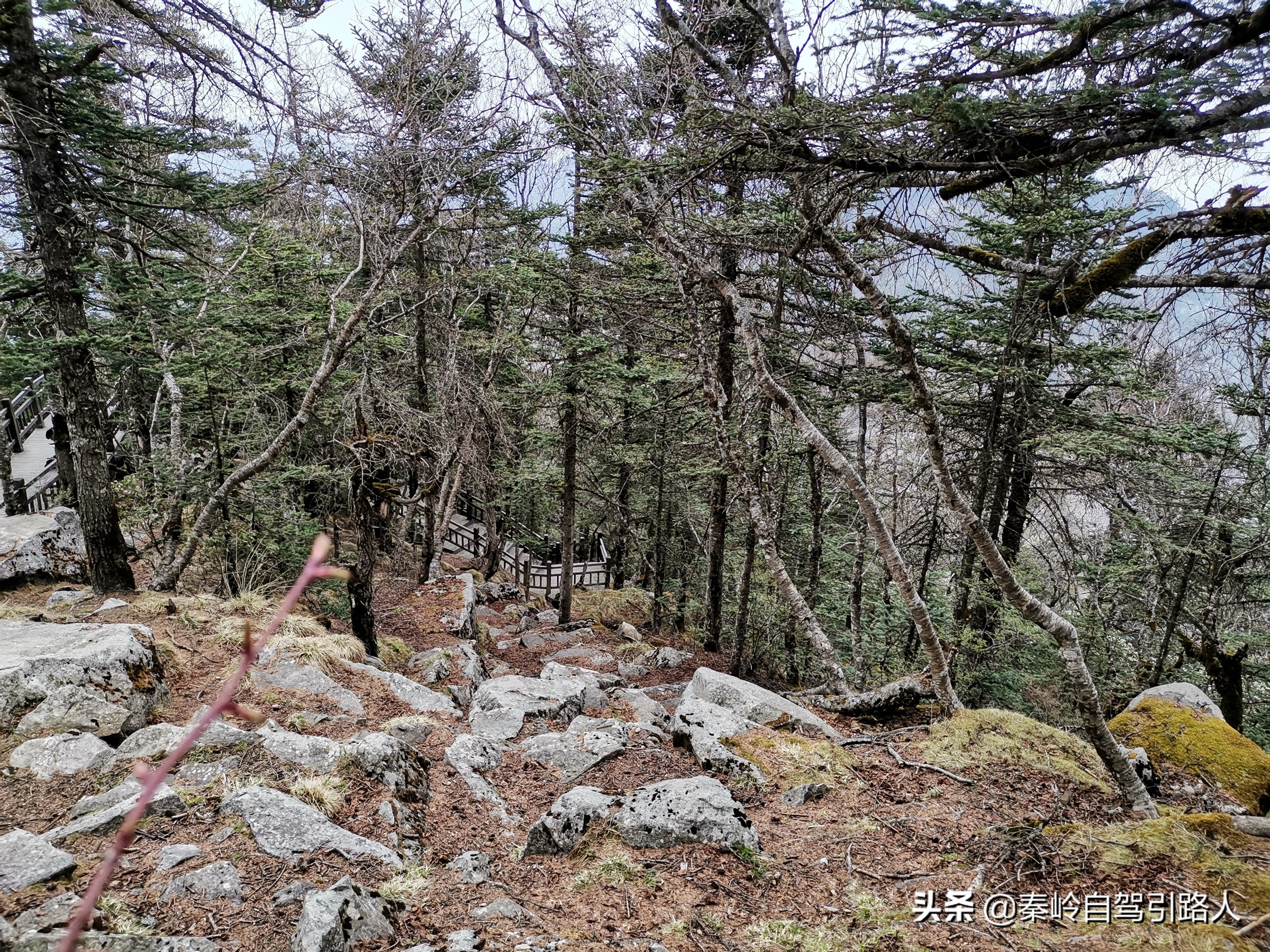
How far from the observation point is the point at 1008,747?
5824 mm

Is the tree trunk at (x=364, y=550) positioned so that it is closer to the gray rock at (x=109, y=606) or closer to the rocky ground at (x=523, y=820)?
the rocky ground at (x=523, y=820)

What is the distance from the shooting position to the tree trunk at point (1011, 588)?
4.70 meters

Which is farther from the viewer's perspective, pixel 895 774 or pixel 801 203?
pixel 895 774

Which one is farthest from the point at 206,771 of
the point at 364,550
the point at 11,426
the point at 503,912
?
the point at 11,426

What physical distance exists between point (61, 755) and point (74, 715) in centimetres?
38


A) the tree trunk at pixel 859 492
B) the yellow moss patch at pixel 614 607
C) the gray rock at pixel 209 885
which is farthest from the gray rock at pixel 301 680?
the yellow moss patch at pixel 614 607

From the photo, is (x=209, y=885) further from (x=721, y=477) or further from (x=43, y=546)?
(x=721, y=477)

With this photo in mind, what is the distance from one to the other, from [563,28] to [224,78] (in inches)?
175

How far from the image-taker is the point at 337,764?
16.0 ft

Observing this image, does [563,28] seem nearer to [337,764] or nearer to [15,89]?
[15,89]

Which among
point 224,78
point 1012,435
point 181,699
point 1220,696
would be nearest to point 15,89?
point 224,78

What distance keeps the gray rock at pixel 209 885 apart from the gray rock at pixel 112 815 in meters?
0.45

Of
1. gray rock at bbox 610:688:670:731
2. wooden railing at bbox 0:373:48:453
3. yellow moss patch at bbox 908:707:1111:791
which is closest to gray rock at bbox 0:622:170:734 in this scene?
gray rock at bbox 610:688:670:731

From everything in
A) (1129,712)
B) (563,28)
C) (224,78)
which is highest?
(563,28)
